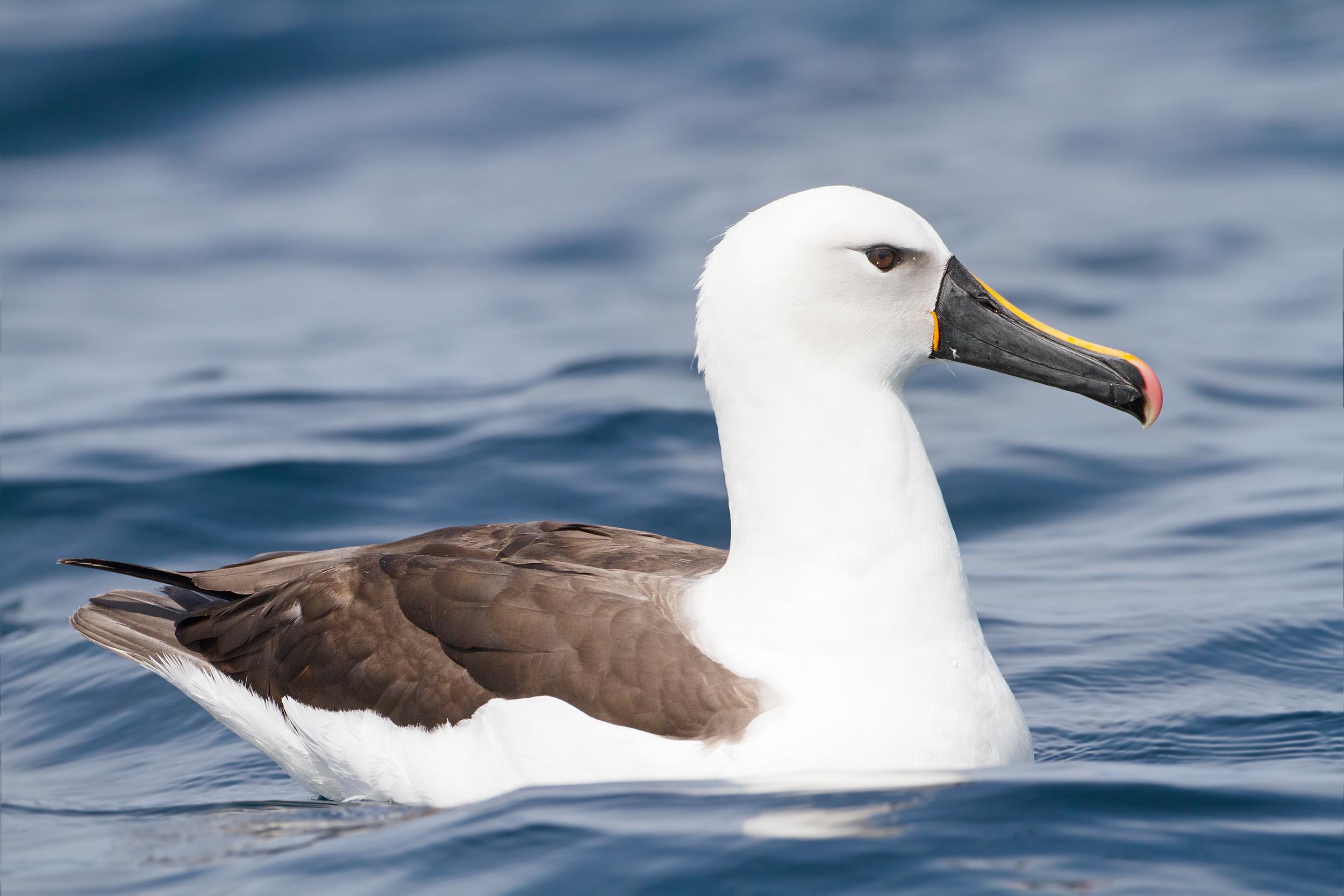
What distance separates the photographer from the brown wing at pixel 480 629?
17.4 feet

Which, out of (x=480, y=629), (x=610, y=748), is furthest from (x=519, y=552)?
(x=610, y=748)

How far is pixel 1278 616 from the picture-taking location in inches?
311

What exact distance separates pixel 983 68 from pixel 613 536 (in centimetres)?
1568

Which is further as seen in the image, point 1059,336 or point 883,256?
point 1059,336

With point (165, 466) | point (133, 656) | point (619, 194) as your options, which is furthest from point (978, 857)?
point (619, 194)

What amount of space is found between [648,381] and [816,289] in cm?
670

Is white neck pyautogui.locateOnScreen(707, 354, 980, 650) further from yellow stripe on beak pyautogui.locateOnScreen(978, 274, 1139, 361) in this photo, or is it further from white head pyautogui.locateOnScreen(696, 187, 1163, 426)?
yellow stripe on beak pyautogui.locateOnScreen(978, 274, 1139, 361)

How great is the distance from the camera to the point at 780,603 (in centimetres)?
541

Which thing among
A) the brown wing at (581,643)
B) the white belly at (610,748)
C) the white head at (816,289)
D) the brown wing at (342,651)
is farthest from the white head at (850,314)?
the brown wing at (342,651)

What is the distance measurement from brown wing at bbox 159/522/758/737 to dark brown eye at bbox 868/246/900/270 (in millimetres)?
1312

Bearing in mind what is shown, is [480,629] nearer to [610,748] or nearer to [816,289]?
[610,748]

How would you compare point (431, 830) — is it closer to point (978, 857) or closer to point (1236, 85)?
point (978, 857)

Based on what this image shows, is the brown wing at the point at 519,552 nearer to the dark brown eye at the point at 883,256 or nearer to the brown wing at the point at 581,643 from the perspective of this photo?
the brown wing at the point at 581,643

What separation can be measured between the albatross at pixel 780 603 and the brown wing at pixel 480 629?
1 centimetres
